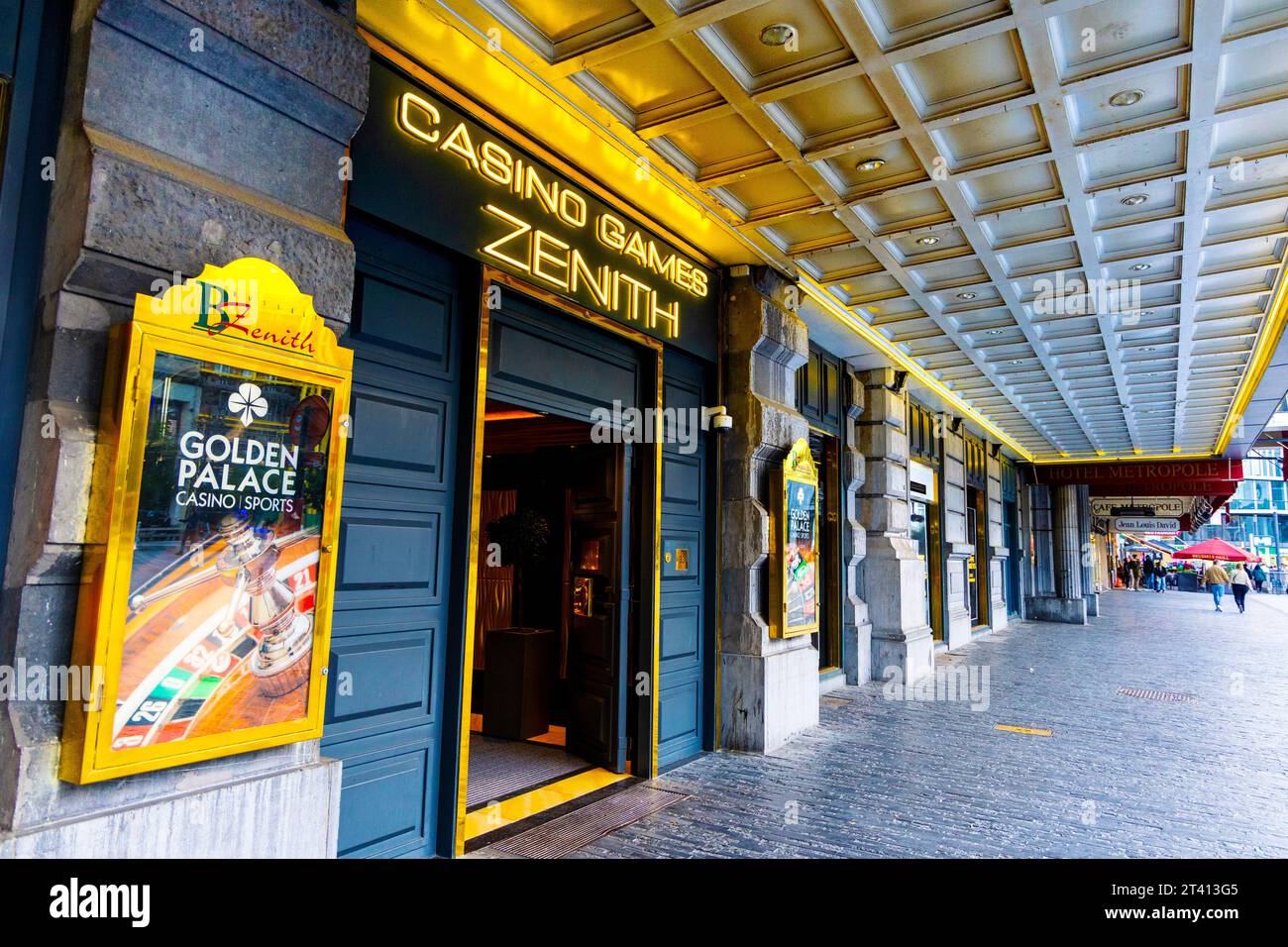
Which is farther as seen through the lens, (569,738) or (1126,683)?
(1126,683)

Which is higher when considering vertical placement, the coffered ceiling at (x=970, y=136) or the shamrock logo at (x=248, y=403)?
the coffered ceiling at (x=970, y=136)

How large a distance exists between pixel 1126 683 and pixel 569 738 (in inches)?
304

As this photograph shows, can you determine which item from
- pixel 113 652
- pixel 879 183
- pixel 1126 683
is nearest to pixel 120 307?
pixel 113 652

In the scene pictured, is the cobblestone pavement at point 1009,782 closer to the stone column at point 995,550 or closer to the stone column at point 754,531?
the stone column at point 754,531

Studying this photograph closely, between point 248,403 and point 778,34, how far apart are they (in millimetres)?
3243

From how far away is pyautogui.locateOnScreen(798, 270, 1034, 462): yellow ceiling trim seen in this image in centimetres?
738

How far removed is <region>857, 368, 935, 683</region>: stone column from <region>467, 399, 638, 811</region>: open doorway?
4.53m
